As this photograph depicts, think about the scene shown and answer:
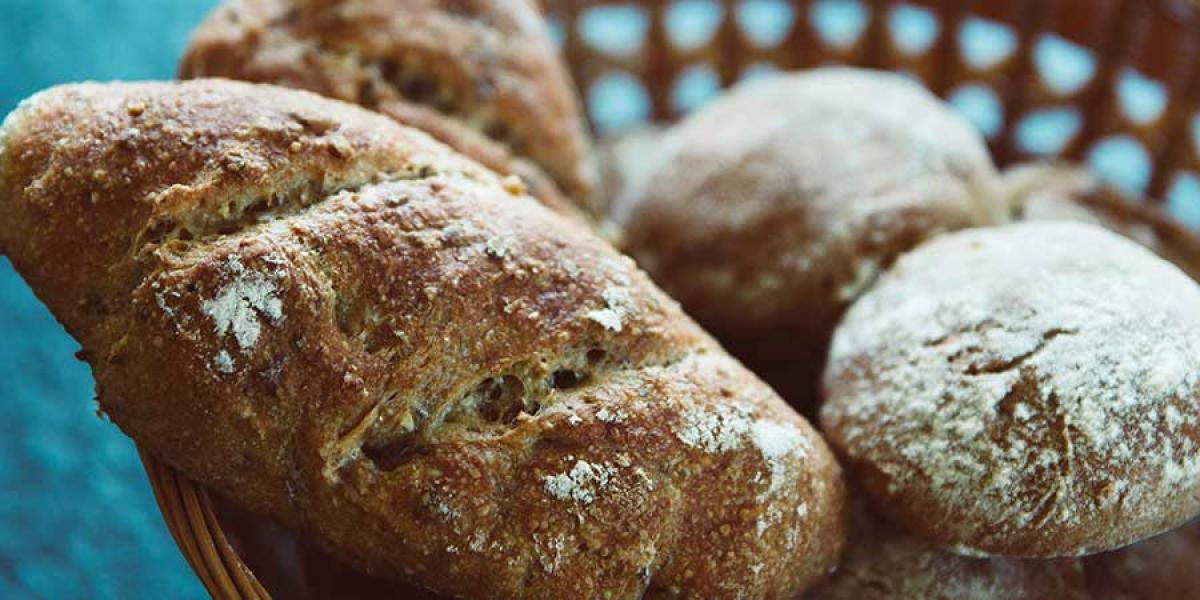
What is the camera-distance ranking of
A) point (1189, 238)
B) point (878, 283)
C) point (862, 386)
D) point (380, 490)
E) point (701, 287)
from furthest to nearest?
1. point (1189, 238)
2. point (701, 287)
3. point (878, 283)
4. point (862, 386)
5. point (380, 490)

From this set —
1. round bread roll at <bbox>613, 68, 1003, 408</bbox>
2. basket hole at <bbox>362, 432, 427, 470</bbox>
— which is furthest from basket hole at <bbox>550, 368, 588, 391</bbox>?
round bread roll at <bbox>613, 68, 1003, 408</bbox>

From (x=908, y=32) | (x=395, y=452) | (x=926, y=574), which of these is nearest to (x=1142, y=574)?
(x=926, y=574)

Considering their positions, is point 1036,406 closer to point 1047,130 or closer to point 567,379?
point 567,379

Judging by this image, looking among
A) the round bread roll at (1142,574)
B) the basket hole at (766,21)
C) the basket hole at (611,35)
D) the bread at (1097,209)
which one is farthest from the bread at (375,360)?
the basket hole at (766,21)

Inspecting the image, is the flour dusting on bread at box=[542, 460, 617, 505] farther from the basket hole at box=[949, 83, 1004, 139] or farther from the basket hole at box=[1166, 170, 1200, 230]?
the basket hole at box=[949, 83, 1004, 139]

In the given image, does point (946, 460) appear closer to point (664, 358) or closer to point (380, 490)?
point (664, 358)

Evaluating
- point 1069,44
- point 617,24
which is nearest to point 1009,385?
point 1069,44

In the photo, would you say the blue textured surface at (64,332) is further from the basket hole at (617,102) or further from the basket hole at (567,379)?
the basket hole at (567,379)
